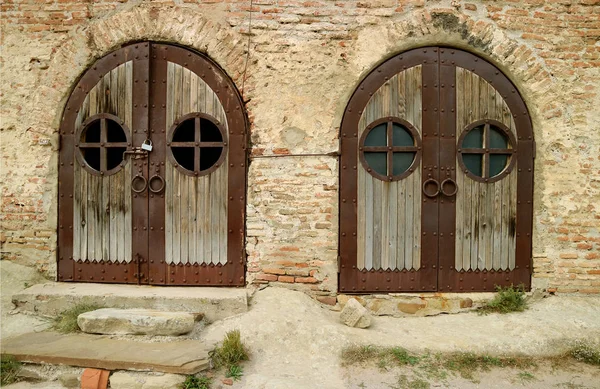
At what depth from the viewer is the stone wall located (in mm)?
4375

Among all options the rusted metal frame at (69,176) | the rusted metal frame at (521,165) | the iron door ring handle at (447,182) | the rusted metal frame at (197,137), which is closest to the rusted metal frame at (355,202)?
the rusted metal frame at (521,165)

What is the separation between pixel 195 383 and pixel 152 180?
2300 millimetres

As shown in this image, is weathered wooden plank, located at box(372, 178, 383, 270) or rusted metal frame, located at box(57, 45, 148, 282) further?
rusted metal frame, located at box(57, 45, 148, 282)

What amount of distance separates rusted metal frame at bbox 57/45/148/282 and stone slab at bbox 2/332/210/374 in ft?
3.16

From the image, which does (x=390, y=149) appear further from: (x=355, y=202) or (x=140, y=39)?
(x=140, y=39)

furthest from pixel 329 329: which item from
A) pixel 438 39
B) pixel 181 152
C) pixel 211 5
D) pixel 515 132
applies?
pixel 211 5

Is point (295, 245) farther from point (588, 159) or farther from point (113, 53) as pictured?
point (588, 159)

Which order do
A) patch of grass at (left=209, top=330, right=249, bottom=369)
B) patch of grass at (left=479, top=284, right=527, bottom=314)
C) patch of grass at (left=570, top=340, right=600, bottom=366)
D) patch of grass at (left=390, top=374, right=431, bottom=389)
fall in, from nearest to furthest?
patch of grass at (left=390, top=374, right=431, bottom=389) → patch of grass at (left=209, top=330, right=249, bottom=369) → patch of grass at (left=570, top=340, right=600, bottom=366) → patch of grass at (left=479, top=284, right=527, bottom=314)

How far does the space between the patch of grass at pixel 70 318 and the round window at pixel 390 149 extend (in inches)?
129

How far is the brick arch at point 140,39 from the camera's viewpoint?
4.37 m

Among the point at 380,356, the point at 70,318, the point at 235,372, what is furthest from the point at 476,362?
the point at 70,318

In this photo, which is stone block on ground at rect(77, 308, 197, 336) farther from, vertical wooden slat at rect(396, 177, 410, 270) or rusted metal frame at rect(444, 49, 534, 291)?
rusted metal frame at rect(444, 49, 534, 291)

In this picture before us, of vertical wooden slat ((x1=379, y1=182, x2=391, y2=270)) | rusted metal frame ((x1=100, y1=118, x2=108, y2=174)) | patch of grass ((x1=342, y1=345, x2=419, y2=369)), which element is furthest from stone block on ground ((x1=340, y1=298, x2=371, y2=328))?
rusted metal frame ((x1=100, y1=118, x2=108, y2=174))

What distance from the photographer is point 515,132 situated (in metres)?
4.49
